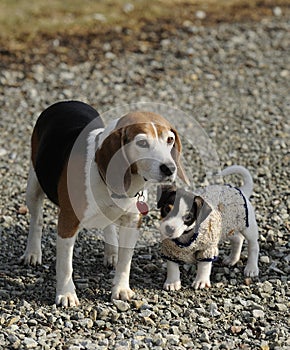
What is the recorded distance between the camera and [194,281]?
593 cm

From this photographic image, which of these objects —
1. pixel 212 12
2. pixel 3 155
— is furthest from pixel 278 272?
pixel 212 12

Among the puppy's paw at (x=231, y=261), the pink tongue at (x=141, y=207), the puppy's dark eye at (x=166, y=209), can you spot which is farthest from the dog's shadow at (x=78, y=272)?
the pink tongue at (x=141, y=207)

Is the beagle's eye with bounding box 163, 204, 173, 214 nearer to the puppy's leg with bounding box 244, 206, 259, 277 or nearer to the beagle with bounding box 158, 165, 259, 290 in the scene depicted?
the beagle with bounding box 158, 165, 259, 290

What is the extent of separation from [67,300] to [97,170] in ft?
3.25

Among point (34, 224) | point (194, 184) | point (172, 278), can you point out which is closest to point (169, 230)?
point (172, 278)

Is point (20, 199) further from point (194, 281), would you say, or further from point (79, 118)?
point (194, 281)

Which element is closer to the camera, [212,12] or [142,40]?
[142,40]

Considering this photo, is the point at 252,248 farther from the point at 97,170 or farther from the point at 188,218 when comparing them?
the point at 97,170

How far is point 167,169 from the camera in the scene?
4.87 meters

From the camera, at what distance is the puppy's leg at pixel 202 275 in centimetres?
588

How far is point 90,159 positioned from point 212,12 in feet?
30.0

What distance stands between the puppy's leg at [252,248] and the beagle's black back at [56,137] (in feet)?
4.56

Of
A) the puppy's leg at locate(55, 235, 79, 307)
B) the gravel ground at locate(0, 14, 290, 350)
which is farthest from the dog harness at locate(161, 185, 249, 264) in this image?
the puppy's leg at locate(55, 235, 79, 307)

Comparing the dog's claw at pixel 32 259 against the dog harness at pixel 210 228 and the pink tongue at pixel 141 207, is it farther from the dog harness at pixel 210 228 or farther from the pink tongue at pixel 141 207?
the pink tongue at pixel 141 207
